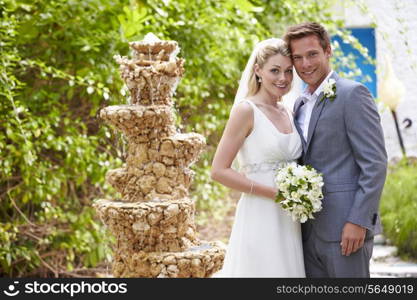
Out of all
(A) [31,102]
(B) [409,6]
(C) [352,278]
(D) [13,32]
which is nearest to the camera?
(C) [352,278]

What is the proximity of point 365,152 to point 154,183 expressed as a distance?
1.32 metres

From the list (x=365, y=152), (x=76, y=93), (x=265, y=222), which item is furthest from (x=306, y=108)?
(x=76, y=93)

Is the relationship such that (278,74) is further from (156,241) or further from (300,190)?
(156,241)

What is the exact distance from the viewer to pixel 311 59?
345cm

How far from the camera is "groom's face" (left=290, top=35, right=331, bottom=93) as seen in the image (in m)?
3.45

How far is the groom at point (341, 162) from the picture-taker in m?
3.22

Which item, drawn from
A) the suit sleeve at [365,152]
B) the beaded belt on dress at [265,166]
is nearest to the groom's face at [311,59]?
the suit sleeve at [365,152]

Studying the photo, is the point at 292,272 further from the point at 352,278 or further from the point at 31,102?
the point at 31,102

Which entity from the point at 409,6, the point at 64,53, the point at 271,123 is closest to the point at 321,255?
the point at 271,123

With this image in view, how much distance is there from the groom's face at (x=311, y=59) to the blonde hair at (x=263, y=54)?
0.16ft

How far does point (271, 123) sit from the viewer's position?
3.60 m

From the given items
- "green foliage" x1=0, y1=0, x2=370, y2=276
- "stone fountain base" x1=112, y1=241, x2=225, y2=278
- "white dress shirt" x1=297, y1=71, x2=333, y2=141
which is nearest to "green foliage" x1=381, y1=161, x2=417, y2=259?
"green foliage" x1=0, y1=0, x2=370, y2=276

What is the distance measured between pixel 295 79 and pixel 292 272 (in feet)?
3.30

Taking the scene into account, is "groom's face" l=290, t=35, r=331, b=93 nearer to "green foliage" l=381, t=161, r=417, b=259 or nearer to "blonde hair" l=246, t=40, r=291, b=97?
"blonde hair" l=246, t=40, r=291, b=97
